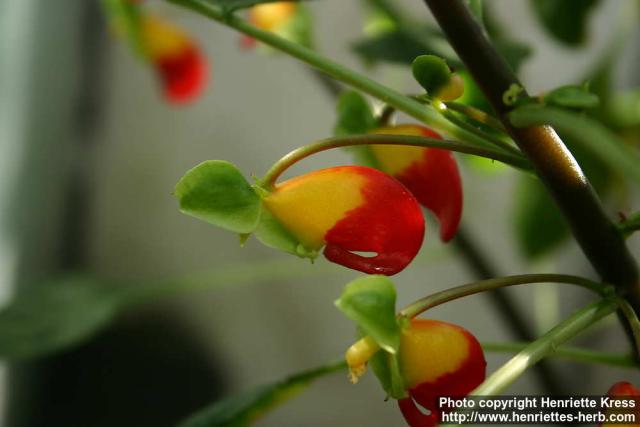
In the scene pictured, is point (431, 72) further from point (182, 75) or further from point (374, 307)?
point (182, 75)

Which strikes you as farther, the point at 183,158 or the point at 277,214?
the point at 183,158

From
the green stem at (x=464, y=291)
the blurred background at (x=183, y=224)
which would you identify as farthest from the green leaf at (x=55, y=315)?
the green stem at (x=464, y=291)

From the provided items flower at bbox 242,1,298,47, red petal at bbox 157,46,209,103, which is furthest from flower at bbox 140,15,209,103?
flower at bbox 242,1,298,47

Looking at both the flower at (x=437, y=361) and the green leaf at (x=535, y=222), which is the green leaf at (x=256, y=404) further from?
the green leaf at (x=535, y=222)

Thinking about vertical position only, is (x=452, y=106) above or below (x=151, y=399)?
above

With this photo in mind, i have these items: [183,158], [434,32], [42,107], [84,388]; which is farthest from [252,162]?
[434,32]

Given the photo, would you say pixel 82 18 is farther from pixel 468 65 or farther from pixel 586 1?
pixel 468 65
